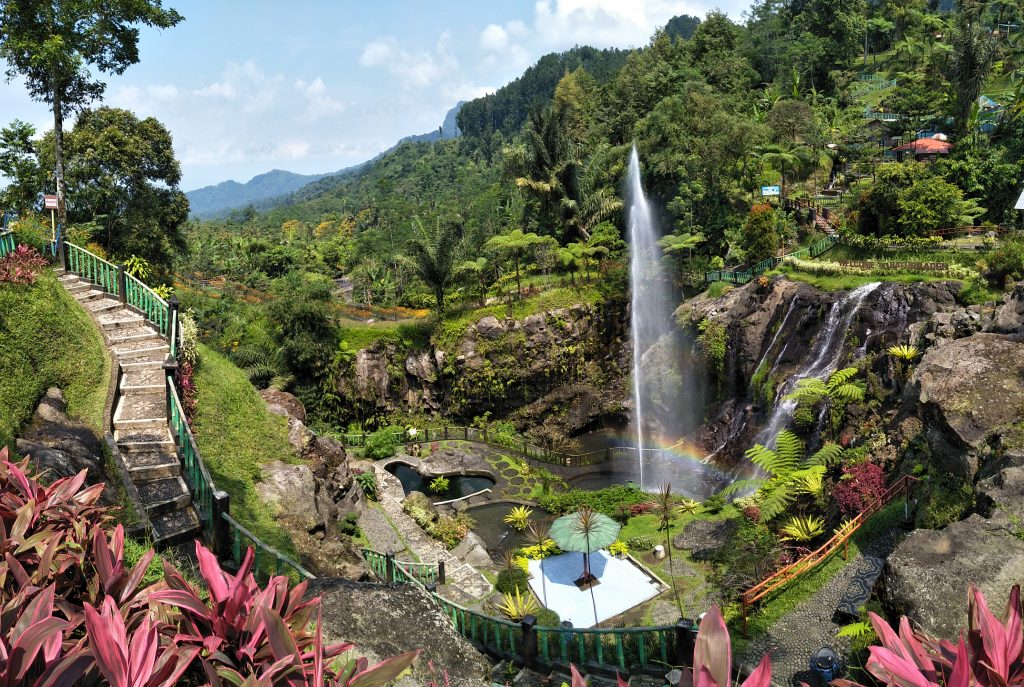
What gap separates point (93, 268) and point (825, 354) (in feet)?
64.0

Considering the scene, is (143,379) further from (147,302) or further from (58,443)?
(58,443)

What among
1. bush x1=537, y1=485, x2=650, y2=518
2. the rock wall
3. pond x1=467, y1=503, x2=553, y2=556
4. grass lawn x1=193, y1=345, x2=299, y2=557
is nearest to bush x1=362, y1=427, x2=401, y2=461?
the rock wall

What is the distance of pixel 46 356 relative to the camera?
28.8 feet

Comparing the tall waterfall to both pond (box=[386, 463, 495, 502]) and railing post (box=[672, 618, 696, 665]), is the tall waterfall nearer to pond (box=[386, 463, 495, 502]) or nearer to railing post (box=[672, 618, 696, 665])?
Answer: pond (box=[386, 463, 495, 502])

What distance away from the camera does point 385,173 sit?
4995 inches

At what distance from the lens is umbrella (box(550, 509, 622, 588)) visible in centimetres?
1066

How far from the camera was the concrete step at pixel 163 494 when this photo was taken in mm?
6954

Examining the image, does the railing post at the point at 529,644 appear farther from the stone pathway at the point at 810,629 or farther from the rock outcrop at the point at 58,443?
the rock outcrop at the point at 58,443

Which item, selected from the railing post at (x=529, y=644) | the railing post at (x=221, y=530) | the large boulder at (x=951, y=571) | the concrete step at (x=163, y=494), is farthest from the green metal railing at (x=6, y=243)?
the large boulder at (x=951, y=571)

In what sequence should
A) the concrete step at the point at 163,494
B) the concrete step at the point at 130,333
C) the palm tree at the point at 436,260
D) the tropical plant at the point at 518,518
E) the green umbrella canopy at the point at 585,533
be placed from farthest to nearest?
1. the palm tree at the point at 436,260
2. the tropical plant at the point at 518,518
3. the concrete step at the point at 130,333
4. the green umbrella canopy at the point at 585,533
5. the concrete step at the point at 163,494

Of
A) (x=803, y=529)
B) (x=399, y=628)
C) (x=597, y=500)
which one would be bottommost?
(x=597, y=500)

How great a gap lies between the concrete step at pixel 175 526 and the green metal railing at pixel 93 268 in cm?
774

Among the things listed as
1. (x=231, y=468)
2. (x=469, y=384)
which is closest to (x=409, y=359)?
(x=469, y=384)

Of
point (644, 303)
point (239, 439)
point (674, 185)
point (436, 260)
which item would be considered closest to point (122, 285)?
point (239, 439)
